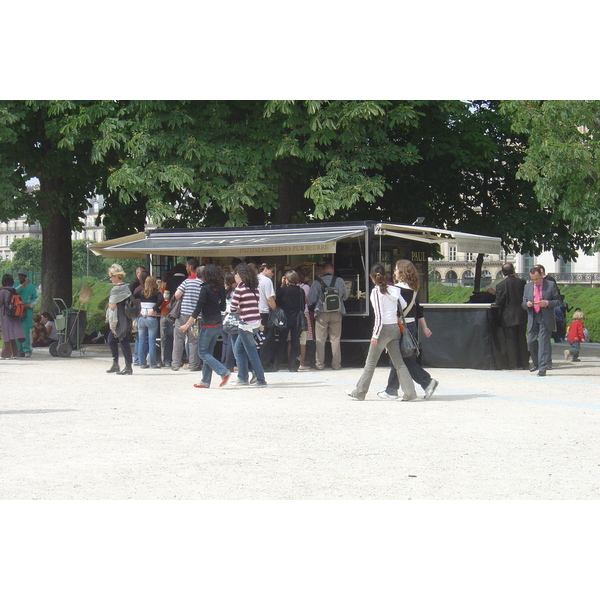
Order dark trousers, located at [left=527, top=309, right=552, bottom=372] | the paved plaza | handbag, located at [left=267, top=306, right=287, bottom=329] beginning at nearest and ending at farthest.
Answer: the paved plaza < dark trousers, located at [left=527, top=309, right=552, bottom=372] < handbag, located at [left=267, top=306, right=287, bottom=329]

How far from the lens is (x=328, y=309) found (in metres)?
16.6

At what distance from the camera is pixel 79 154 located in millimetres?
→ 23969

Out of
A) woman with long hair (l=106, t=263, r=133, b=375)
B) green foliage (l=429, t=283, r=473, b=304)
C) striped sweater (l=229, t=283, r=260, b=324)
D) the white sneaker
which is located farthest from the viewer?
green foliage (l=429, t=283, r=473, b=304)

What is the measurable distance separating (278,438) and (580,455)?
269cm

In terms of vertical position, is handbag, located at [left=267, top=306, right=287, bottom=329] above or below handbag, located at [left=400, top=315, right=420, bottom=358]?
above

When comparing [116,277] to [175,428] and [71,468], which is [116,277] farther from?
[71,468]

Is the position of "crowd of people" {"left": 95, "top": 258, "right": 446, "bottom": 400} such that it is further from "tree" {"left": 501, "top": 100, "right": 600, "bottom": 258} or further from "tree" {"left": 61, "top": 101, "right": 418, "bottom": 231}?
"tree" {"left": 501, "top": 100, "right": 600, "bottom": 258}

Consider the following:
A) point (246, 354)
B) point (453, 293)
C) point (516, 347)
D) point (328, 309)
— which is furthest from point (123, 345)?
point (453, 293)

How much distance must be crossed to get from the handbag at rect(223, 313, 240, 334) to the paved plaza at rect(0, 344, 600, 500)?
0.85 m

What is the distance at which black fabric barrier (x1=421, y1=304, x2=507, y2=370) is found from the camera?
54.9ft

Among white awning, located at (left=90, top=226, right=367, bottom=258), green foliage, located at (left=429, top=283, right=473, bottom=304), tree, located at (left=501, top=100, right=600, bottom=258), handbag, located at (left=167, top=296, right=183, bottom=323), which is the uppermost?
tree, located at (left=501, top=100, right=600, bottom=258)

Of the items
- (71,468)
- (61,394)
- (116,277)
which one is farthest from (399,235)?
(71,468)

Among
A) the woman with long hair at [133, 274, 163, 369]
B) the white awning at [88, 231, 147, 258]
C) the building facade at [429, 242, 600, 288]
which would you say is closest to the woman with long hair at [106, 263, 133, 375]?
the woman with long hair at [133, 274, 163, 369]

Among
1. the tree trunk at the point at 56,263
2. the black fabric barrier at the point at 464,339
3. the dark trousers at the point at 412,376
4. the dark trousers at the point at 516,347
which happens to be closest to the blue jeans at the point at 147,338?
the black fabric barrier at the point at 464,339
